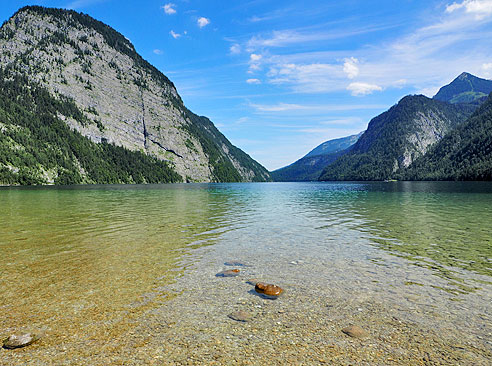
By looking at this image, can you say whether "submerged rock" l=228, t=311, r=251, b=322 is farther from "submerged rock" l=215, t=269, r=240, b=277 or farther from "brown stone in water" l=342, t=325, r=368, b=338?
"submerged rock" l=215, t=269, r=240, b=277

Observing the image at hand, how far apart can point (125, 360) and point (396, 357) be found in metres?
6.84

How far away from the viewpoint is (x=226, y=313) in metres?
10.3

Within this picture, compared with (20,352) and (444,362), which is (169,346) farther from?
(444,362)

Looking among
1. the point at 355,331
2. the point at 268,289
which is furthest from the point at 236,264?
the point at 355,331

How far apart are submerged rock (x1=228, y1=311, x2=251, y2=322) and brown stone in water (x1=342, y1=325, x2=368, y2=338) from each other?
121 inches

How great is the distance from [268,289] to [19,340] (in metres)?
8.21

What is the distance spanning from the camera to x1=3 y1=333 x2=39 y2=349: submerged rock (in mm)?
7914

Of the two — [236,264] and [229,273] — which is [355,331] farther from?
[236,264]

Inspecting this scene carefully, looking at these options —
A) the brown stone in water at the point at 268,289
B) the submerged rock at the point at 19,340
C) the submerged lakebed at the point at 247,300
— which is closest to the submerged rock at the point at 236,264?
the submerged lakebed at the point at 247,300

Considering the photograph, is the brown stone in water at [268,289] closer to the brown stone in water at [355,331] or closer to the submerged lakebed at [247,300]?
the submerged lakebed at [247,300]

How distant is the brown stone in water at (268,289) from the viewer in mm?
12009

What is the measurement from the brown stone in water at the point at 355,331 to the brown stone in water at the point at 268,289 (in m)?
3.44

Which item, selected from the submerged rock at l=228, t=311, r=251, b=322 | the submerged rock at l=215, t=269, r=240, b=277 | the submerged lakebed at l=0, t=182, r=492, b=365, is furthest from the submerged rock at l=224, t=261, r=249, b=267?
the submerged rock at l=228, t=311, r=251, b=322

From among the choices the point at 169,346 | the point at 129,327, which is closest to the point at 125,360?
the point at 169,346
